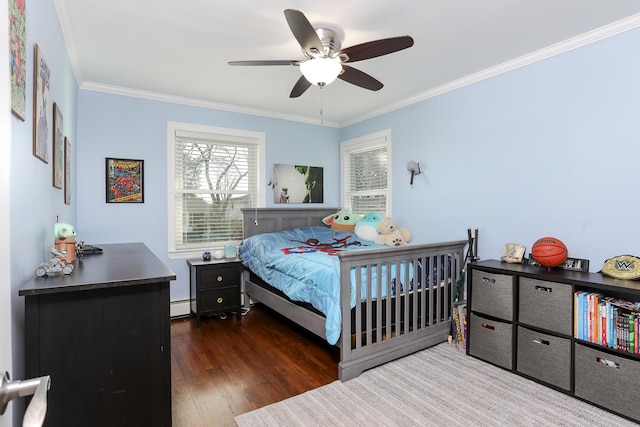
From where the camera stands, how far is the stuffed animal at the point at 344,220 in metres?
4.25

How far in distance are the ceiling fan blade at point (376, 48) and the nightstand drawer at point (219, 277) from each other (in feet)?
8.00

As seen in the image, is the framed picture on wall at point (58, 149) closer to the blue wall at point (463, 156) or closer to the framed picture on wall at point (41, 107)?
the blue wall at point (463, 156)

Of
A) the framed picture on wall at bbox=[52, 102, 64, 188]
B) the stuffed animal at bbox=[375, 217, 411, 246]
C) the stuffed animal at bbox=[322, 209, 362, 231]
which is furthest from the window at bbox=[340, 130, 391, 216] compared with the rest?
the framed picture on wall at bbox=[52, 102, 64, 188]

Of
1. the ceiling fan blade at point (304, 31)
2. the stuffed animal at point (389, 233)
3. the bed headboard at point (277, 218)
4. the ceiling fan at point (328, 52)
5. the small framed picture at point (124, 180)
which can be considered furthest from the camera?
the bed headboard at point (277, 218)

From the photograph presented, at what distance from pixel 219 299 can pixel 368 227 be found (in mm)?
1808

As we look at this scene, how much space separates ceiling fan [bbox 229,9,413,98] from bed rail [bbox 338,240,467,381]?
1.19 metres

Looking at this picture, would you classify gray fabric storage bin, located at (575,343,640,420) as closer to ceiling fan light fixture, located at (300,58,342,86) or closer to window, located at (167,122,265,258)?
ceiling fan light fixture, located at (300,58,342,86)

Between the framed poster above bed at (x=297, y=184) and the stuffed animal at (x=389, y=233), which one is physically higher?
the framed poster above bed at (x=297, y=184)

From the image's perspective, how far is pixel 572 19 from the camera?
7.18 ft

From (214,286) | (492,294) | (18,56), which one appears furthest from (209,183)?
(492,294)

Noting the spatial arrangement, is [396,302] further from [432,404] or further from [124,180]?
[124,180]

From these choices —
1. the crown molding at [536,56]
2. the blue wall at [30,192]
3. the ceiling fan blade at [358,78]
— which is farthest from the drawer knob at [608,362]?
the blue wall at [30,192]

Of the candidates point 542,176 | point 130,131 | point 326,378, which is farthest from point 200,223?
point 542,176

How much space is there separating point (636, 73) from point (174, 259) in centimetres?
421
